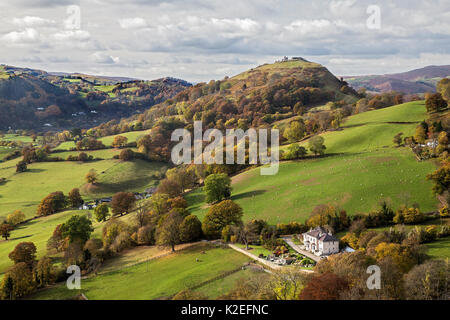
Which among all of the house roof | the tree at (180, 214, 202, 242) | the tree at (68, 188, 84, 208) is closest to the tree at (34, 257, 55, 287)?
the tree at (180, 214, 202, 242)

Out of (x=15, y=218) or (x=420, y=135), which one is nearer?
(x=420, y=135)

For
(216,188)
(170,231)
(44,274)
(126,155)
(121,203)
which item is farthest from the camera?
(126,155)

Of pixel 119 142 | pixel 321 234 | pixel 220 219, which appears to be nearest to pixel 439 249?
pixel 321 234

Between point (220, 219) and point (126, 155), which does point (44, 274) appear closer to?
point (220, 219)

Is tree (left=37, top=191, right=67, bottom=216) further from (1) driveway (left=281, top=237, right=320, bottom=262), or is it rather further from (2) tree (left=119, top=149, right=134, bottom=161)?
(1) driveway (left=281, top=237, right=320, bottom=262)

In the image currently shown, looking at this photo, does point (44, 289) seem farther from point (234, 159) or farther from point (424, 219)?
point (234, 159)
